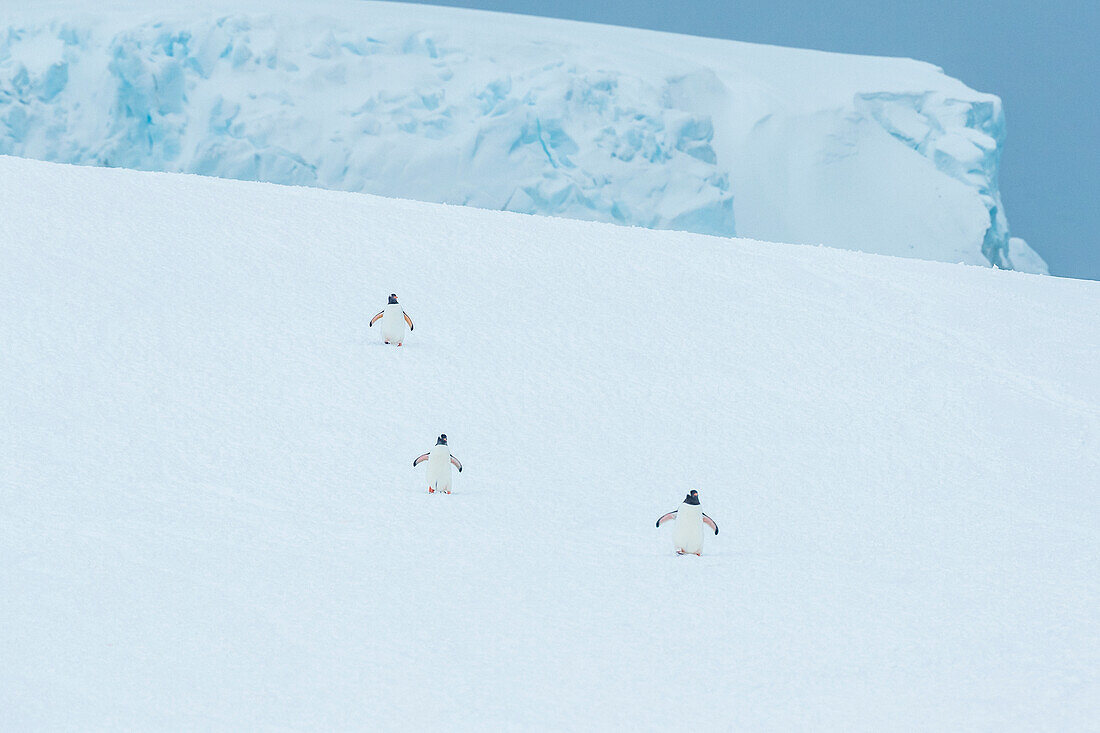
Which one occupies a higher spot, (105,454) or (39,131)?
(39,131)

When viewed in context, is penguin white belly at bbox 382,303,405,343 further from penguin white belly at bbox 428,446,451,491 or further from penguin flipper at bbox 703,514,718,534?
penguin flipper at bbox 703,514,718,534

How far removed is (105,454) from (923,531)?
3370 mm

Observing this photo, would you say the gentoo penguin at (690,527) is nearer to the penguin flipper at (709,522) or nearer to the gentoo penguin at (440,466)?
the penguin flipper at (709,522)

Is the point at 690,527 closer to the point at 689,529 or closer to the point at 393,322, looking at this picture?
the point at 689,529

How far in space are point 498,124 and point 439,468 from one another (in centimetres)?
1699

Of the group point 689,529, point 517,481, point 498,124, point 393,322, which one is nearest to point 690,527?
point 689,529

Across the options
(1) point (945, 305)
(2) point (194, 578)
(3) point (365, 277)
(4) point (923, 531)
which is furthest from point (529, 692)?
(1) point (945, 305)

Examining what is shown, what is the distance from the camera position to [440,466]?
4.68 metres

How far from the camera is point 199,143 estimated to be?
67.1 ft

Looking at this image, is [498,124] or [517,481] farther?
[498,124]

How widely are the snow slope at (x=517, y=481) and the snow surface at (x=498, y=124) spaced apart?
37.9ft

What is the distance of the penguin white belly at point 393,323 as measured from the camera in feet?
22.0

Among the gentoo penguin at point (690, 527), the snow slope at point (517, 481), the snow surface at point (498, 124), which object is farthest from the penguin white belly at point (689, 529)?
the snow surface at point (498, 124)

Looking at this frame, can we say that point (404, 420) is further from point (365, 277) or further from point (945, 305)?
point (945, 305)
